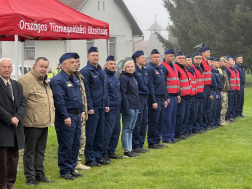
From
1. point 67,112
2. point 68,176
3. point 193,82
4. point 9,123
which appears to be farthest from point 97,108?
point 193,82

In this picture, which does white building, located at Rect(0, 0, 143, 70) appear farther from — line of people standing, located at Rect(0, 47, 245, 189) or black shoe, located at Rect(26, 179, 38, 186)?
black shoe, located at Rect(26, 179, 38, 186)

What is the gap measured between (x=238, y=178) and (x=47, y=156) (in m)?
4.02

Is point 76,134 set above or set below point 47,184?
above

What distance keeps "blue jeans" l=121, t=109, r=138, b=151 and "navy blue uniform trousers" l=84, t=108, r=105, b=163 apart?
84 centimetres

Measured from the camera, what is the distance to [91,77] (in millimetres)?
7164

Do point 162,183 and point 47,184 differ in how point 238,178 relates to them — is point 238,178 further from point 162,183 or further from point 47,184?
point 47,184

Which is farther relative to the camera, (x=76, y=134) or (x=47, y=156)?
(x=47, y=156)

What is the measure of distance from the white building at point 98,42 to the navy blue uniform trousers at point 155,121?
16.0m

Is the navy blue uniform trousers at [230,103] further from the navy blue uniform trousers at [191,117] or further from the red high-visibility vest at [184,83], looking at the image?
the red high-visibility vest at [184,83]

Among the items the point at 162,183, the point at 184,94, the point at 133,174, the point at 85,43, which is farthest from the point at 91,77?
the point at 85,43

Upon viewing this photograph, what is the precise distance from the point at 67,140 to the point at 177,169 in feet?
6.69

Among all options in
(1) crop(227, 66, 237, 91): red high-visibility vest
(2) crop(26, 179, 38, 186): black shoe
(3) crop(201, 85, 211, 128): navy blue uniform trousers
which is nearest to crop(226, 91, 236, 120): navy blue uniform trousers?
(1) crop(227, 66, 237, 91): red high-visibility vest

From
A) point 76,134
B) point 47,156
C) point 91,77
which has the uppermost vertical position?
point 91,77

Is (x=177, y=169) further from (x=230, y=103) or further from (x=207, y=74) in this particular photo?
(x=230, y=103)
